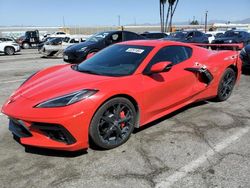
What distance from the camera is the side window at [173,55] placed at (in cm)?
456

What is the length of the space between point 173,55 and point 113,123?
1760 mm

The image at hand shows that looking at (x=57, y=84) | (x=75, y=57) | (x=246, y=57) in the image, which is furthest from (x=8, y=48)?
(x=57, y=84)

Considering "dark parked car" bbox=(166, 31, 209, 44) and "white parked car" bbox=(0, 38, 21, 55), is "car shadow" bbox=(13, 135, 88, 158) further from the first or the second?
"white parked car" bbox=(0, 38, 21, 55)

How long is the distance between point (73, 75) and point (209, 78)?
2.48m

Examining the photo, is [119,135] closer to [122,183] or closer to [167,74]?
[122,183]

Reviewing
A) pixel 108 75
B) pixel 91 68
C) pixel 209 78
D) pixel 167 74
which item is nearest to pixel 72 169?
pixel 108 75

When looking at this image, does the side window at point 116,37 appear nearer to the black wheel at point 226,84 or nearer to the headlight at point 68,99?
the black wheel at point 226,84

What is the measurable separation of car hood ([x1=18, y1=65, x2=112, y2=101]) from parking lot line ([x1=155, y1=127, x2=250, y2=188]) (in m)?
1.39

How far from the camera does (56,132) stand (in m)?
3.47

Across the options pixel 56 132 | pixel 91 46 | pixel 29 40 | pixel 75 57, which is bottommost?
pixel 29 40

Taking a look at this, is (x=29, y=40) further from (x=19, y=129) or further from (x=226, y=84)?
(x=19, y=129)

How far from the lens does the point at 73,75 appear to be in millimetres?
4336

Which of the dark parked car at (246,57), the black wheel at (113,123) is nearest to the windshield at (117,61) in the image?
the black wheel at (113,123)

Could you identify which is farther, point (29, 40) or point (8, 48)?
point (29, 40)
